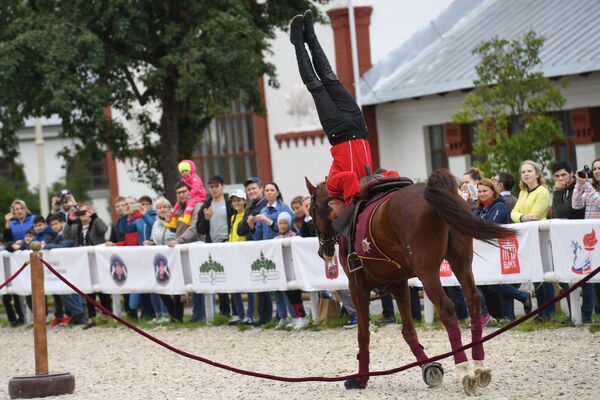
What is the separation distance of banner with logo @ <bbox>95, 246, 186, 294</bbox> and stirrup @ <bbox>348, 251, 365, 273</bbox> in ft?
21.7

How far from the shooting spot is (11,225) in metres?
21.3

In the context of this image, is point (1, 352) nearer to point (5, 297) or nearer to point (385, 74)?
point (5, 297)

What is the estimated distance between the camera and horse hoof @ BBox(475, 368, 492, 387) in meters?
10.1

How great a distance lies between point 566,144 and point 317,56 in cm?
1677

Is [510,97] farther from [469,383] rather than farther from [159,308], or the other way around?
[469,383]

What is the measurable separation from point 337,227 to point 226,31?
14.7 metres

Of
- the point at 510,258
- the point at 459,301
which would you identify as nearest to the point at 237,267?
the point at 459,301

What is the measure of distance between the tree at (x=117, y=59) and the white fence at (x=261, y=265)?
5.88 metres

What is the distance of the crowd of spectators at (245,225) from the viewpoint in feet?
47.1

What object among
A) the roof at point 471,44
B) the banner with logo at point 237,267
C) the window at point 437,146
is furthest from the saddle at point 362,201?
the window at point 437,146

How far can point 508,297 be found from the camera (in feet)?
47.0

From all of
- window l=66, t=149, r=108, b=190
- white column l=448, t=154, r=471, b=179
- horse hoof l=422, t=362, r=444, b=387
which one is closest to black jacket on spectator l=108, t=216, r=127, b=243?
horse hoof l=422, t=362, r=444, b=387

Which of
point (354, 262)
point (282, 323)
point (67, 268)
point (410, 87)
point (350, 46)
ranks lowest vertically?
point (282, 323)

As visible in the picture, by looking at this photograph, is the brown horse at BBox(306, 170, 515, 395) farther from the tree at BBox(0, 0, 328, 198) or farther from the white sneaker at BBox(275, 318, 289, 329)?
the tree at BBox(0, 0, 328, 198)
